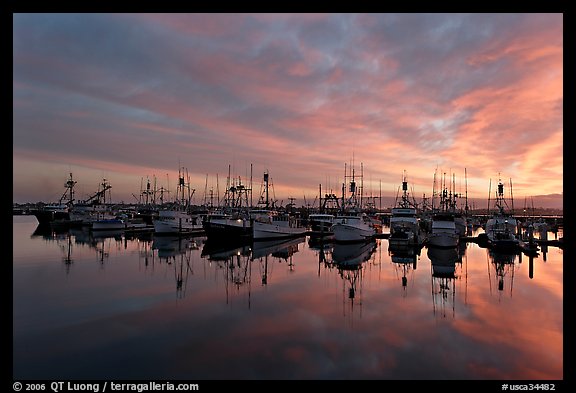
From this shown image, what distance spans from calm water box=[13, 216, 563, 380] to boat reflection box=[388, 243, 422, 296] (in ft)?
1.40

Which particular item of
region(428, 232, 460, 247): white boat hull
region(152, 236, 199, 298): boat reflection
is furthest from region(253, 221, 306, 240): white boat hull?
region(428, 232, 460, 247): white boat hull

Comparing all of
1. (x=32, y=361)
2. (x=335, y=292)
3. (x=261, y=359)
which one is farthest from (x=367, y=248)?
(x=32, y=361)

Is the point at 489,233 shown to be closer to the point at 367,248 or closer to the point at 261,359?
the point at 367,248

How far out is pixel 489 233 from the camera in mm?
50000

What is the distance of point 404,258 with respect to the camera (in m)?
37.8

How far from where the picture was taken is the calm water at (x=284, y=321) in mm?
11602

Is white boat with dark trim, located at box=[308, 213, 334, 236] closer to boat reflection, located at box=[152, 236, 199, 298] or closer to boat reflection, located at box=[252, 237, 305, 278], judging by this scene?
boat reflection, located at box=[252, 237, 305, 278]

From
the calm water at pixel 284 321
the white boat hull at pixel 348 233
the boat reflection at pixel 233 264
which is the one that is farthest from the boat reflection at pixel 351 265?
the boat reflection at pixel 233 264

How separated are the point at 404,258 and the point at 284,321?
2453cm

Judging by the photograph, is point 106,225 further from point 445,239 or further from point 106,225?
point 445,239

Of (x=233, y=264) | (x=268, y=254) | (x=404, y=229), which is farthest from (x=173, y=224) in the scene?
(x=404, y=229)

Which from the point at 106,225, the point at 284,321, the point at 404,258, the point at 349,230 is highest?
the point at 349,230

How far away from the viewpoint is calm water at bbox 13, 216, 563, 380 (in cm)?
1160
